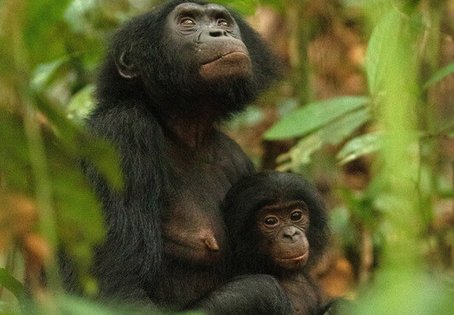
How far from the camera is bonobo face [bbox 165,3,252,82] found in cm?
386

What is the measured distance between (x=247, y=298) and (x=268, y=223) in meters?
0.58

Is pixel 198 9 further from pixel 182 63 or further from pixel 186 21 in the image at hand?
pixel 182 63

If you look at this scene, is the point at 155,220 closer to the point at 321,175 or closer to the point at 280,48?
the point at 321,175

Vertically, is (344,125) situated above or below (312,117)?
below

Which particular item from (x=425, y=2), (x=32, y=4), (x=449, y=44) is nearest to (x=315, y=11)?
(x=449, y=44)

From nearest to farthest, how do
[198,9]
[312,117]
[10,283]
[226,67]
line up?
[10,283] < [226,67] < [198,9] < [312,117]

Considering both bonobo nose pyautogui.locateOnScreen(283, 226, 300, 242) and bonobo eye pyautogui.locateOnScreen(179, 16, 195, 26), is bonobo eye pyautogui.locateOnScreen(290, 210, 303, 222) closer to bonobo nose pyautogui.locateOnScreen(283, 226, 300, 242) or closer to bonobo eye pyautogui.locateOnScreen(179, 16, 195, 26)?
bonobo nose pyautogui.locateOnScreen(283, 226, 300, 242)

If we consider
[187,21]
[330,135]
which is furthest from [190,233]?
[330,135]

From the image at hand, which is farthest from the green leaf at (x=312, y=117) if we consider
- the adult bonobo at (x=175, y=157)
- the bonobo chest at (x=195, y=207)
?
the bonobo chest at (x=195, y=207)

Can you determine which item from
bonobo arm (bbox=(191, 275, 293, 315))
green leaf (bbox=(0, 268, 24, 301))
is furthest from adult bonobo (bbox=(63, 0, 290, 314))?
green leaf (bbox=(0, 268, 24, 301))

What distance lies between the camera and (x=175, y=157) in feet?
13.6

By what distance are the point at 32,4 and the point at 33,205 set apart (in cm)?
44

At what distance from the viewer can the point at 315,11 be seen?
6754 mm

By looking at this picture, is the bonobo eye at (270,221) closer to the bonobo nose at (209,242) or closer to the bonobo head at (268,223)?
the bonobo head at (268,223)
